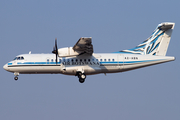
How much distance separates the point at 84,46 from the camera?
96.3 feet

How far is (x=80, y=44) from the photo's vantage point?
28.9m

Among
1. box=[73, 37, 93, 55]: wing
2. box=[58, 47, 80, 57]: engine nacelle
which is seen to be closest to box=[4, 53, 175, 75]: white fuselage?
box=[73, 37, 93, 55]: wing

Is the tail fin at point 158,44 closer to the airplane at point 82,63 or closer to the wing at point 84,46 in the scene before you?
the airplane at point 82,63

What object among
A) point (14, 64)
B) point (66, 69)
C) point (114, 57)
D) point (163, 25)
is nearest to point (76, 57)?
point (66, 69)

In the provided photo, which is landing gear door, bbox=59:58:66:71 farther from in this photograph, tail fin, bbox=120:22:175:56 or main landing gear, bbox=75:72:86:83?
tail fin, bbox=120:22:175:56

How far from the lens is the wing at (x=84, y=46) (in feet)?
91.5

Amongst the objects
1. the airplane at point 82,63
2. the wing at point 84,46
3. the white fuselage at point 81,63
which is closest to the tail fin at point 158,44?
the airplane at point 82,63

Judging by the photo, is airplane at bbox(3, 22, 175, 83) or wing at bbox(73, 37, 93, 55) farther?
airplane at bbox(3, 22, 175, 83)

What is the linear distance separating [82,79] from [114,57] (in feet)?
13.1

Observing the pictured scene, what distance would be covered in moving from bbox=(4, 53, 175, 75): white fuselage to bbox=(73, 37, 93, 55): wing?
1.22m

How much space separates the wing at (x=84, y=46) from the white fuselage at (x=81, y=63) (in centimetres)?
122

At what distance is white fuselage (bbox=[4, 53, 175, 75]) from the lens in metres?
31.2

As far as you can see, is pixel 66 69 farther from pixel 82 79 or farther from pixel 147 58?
pixel 147 58

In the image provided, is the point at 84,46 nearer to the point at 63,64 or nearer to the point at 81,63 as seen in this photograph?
the point at 81,63
